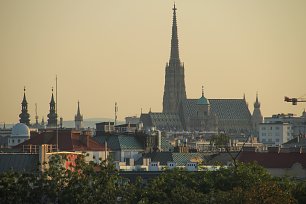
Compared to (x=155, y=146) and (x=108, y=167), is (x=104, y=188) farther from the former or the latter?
(x=155, y=146)

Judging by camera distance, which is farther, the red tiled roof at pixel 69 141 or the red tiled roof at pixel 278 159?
the red tiled roof at pixel 69 141

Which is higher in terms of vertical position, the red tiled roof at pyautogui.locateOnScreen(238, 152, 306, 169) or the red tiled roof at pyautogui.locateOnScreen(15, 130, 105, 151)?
the red tiled roof at pyautogui.locateOnScreen(15, 130, 105, 151)

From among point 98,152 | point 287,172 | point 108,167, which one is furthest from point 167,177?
point 98,152

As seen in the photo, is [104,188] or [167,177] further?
[167,177]

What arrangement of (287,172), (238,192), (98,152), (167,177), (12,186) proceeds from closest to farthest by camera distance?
1. (12,186)
2. (238,192)
3. (167,177)
4. (287,172)
5. (98,152)

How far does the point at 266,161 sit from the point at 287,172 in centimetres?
645

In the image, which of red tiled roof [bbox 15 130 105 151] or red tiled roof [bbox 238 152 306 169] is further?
red tiled roof [bbox 15 130 105 151]

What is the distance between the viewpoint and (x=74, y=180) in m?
86.6

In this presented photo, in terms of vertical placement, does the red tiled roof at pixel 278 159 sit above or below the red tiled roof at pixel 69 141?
below

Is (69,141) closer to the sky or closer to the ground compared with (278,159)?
closer to the sky

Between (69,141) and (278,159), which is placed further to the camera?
(69,141)

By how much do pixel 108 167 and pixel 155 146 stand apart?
10598 centimetres

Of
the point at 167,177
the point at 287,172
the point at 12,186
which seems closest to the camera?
the point at 12,186

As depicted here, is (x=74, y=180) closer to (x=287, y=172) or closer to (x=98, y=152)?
(x=287, y=172)
